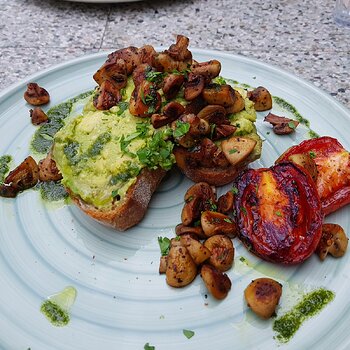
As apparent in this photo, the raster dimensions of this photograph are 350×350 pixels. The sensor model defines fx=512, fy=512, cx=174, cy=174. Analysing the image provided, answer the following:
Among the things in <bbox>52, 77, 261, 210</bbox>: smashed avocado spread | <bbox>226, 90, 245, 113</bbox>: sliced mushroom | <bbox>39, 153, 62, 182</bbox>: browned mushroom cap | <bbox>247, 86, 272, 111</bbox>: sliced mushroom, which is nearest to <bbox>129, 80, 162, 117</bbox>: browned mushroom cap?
<bbox>52, 77, 261, 210</bbox>: smashed avocado spread

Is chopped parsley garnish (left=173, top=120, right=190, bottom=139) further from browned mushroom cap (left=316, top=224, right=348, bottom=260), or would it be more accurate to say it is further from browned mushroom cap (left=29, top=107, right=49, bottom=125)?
browned mushroom cap (left=29, top=107, right=49, bottom=125)

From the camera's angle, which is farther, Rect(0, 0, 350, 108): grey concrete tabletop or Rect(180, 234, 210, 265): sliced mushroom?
Rect(0, 0, 350, 108): grey concrete tabletop

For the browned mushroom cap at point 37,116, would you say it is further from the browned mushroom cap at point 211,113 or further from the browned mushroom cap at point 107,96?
the browned mushroom cap at point 211,113

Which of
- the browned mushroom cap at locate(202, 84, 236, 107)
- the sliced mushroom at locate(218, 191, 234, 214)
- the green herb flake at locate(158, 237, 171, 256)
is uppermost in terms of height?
the browned mushroom cap at locate(202, 84, 236, 107)

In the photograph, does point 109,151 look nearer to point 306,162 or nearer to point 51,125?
point 51,125

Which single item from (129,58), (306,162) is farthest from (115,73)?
(306,162)

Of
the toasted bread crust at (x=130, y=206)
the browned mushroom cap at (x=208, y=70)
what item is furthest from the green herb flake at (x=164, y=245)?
the browned mushroom cap at (x=208, y=70)

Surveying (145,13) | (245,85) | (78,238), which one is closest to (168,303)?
(78,238)
